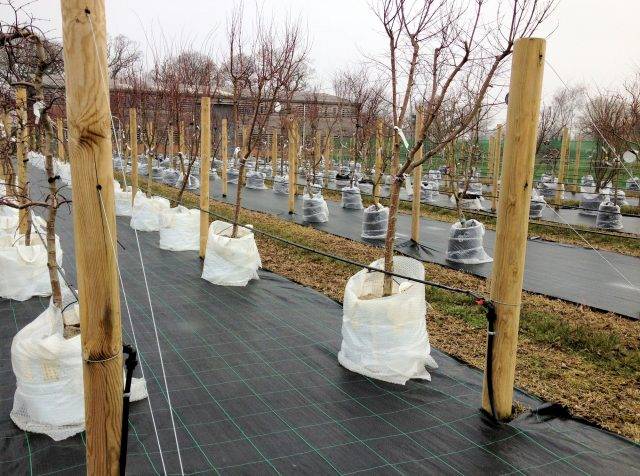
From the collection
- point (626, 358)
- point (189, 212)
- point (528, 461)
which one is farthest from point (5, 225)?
point (626, 358)

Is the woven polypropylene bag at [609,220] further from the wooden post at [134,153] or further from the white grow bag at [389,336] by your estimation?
the wooden post at [134,153]

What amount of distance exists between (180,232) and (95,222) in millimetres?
5666

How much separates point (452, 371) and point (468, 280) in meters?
3.14

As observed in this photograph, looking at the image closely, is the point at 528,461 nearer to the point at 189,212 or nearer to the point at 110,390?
the point at 110,390

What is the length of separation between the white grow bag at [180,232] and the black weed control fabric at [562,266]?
10.3ft

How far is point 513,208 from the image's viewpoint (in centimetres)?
276

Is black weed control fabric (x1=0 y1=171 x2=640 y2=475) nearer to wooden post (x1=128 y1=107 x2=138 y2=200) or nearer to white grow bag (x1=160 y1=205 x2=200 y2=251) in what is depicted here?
white grow bag (x1=160 y1=205 x2=200 y2=251)

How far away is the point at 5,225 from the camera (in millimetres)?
6320

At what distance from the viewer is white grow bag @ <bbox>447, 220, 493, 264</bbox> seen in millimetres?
7438

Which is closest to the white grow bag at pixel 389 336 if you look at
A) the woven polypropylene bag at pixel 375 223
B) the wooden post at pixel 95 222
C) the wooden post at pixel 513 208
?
the wooden post at pixel 513 208

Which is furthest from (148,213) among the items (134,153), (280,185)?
(280,185)

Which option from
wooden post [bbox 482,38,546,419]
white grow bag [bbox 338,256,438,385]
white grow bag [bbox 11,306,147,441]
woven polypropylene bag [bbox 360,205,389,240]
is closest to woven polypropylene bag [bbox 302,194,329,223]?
woven polypropylene bag [bbox 360,205,389,240]

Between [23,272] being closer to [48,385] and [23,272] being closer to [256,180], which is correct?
[48,385]

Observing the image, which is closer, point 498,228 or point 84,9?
point 84,9
